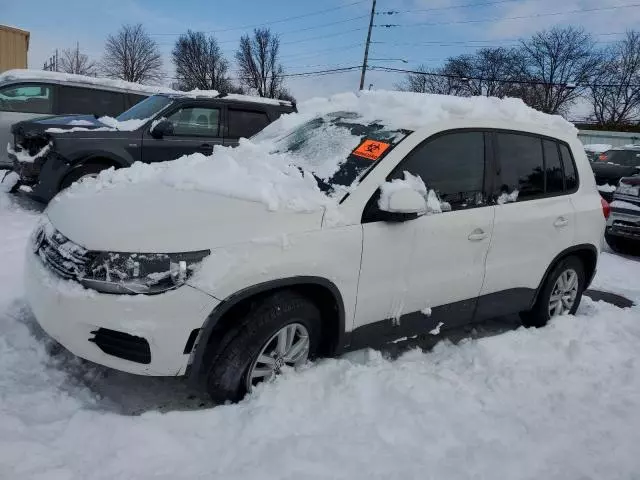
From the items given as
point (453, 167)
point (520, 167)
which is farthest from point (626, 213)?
point (453, 167)

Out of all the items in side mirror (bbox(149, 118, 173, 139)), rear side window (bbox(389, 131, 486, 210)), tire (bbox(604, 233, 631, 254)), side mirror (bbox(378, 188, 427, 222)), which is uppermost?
side mirror (bbox(149, 118, 173, 139))

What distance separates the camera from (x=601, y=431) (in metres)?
2.99

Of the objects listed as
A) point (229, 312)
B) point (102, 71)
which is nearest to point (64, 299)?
point (229, 312)

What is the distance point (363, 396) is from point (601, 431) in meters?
1.35

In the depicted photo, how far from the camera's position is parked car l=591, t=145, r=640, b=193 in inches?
516

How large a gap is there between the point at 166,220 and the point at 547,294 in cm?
321

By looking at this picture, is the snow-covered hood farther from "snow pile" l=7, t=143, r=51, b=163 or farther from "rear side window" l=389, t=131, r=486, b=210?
"snow pile" l=7, t=143, r=51, b=163

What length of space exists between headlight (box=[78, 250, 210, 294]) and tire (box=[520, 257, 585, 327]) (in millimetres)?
3104

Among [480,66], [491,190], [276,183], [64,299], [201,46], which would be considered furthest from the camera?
[201,46]

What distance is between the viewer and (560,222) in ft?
14.0

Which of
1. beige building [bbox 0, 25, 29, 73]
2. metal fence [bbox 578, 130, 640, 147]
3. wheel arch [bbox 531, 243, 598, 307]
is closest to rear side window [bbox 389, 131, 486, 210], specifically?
wheel arch [bbox 531, 243, 598, 307]

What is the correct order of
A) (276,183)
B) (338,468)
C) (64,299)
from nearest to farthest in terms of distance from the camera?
1. (338,468)
2. (64,299)
3. (276,183)

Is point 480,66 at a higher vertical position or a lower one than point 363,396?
higher

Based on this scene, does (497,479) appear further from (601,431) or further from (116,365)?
(116,365)
